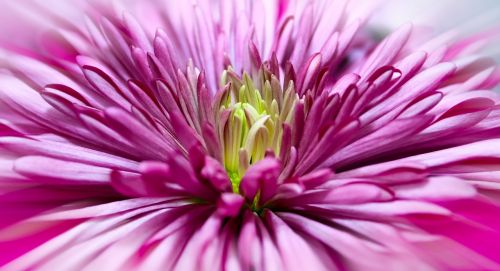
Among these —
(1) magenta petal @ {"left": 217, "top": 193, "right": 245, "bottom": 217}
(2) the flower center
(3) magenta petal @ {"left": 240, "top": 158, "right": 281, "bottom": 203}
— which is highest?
(2) the flower center

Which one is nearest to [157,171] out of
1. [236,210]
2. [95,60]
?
[236,210]

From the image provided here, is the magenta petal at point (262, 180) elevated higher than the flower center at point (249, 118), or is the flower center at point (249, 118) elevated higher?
the flower center at point (249, 118)

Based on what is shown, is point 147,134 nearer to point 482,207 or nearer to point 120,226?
point 120,226

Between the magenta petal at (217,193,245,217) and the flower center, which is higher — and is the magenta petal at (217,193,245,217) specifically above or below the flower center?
below

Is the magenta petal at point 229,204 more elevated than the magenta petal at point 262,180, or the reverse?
the magenta petal at point 262,180

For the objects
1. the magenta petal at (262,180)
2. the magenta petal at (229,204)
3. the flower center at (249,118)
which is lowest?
the magenta petal at (229,204)
